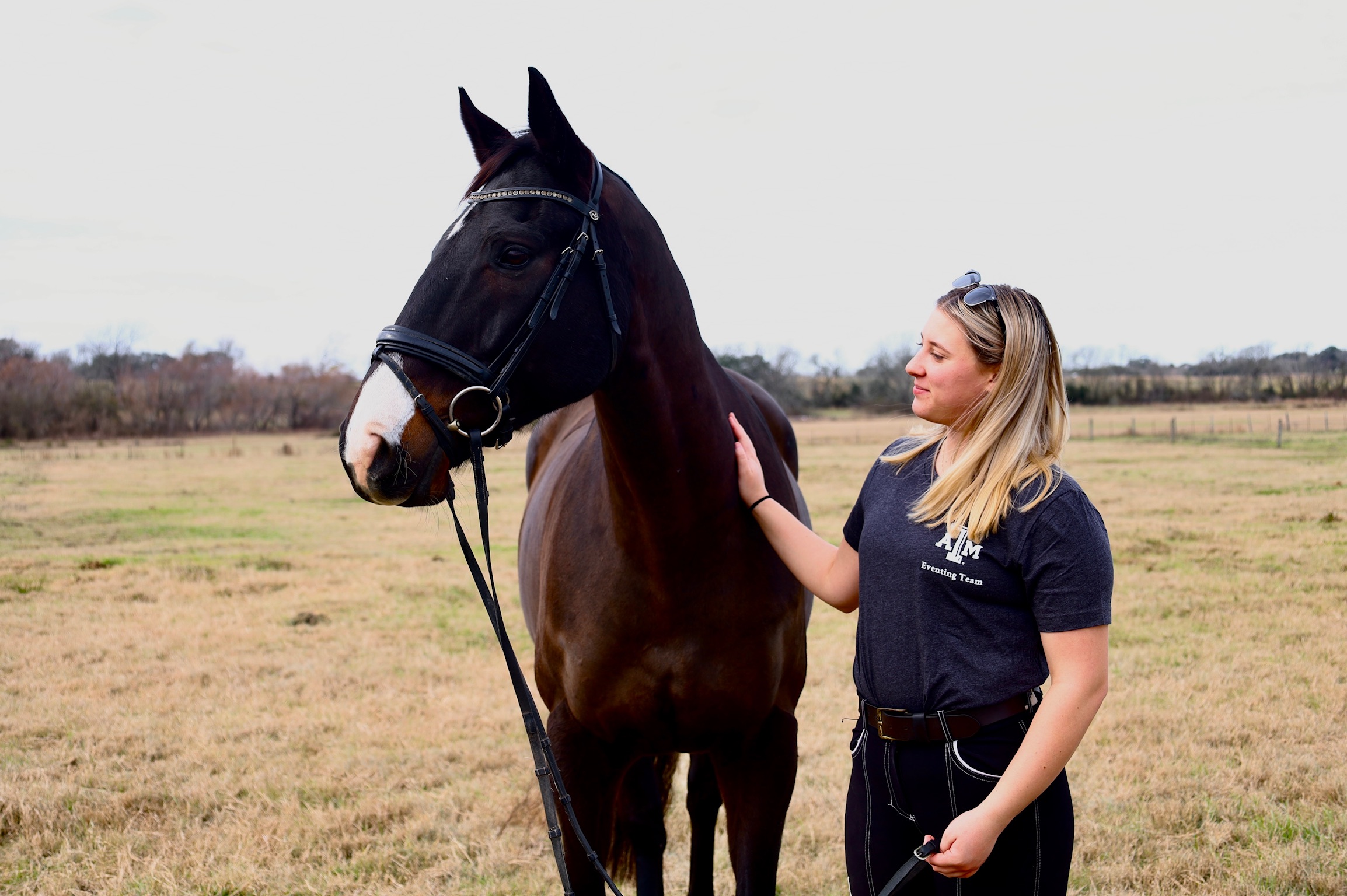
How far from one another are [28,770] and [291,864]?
1888mm

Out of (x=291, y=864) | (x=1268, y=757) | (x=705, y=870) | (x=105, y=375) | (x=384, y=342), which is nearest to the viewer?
(x=384, y=342)

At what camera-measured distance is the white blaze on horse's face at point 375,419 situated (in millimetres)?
1662

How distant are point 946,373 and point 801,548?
0.68 meters

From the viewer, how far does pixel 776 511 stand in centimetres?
231

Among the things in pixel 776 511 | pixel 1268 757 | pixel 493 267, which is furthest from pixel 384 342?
pixel 1268 757

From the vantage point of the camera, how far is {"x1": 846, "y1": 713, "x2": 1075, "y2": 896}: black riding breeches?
1615 millimetres

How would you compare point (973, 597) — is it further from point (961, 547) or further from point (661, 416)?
point (661, 416)

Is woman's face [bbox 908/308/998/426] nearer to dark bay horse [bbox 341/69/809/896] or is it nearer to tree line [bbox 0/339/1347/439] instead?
dark bay horse [bbox 341/69/809/896]

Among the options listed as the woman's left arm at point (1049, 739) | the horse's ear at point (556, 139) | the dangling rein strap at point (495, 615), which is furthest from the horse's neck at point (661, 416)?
the woman's left arm at point (1049, 739)

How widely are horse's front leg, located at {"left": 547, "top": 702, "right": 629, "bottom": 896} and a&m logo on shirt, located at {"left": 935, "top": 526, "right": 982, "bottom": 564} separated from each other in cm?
130

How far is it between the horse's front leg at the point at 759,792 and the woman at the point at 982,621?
675 mm

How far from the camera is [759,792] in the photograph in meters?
2.52

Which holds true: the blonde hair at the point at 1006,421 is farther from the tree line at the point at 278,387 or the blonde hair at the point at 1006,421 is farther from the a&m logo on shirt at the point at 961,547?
the tree line at the point at 278,387

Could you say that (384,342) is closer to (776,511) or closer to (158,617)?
(776,511)
